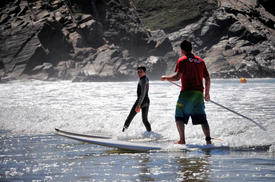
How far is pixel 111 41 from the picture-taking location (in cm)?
11594

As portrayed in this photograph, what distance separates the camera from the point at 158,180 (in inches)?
207

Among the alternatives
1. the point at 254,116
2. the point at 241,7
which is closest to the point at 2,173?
the point at 254,116

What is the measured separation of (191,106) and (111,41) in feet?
362

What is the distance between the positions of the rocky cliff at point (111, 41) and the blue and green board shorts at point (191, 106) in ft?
264

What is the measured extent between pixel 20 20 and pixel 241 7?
261ft

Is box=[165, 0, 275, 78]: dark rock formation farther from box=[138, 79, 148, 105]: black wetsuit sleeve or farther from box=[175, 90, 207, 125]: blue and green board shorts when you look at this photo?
box=[175, 90, 207, 125]: blue and green board shorts

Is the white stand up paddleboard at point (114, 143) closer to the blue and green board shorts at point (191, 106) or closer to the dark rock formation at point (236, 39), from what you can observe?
the blue and green board shorts at point (191, 106)

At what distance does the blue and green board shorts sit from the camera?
23.4ft

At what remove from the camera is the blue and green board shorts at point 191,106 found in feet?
23.4

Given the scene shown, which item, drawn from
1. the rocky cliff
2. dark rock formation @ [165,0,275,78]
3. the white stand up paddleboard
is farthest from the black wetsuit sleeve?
dark rock formation @ [165,0,275,78]

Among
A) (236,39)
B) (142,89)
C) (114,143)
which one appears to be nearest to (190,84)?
(114,143)

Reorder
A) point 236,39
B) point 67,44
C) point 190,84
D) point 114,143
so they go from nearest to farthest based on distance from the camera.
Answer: point 190,84, point 114,143, point 67,44, point 236,39

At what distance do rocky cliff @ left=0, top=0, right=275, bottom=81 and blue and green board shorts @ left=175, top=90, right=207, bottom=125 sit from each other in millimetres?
80404

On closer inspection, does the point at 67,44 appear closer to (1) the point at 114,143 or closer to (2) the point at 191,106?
(1) the point at 114,143
